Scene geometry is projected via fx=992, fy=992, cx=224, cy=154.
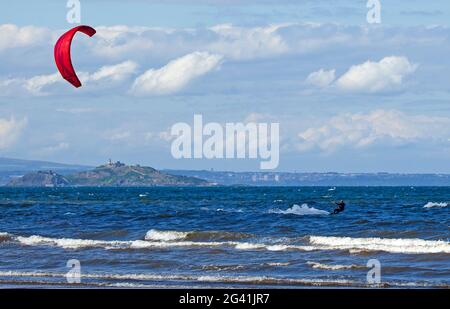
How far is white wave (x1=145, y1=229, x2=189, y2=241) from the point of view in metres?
41.2

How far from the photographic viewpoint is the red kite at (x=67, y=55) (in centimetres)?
2838

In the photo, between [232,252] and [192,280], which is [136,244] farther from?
[192,280]

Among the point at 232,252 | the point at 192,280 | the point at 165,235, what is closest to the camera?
the point at 192,280

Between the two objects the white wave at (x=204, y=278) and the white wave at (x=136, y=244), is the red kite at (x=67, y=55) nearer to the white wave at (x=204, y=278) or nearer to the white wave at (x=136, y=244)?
the white wave at (x=204, y=278)

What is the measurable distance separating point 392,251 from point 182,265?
7647 millimetres

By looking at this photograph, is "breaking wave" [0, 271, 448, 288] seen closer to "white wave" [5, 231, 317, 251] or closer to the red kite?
the red kite

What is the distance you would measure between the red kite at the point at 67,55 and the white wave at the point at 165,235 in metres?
13.2

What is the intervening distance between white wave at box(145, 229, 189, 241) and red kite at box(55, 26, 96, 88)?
13.2 meters

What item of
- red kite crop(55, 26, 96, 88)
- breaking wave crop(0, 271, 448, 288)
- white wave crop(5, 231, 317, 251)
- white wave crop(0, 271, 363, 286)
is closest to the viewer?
breaking wave crop(0, 271, 448, 288)

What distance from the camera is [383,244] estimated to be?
36.2 meters

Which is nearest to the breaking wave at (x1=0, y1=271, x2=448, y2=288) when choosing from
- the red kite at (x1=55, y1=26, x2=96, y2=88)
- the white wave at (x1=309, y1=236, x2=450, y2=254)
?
the red kite at (x1=55, y1=26, x2=96, y2=88)

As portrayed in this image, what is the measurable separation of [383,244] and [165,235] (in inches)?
403

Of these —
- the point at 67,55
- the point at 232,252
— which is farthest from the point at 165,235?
the point at 67,55
